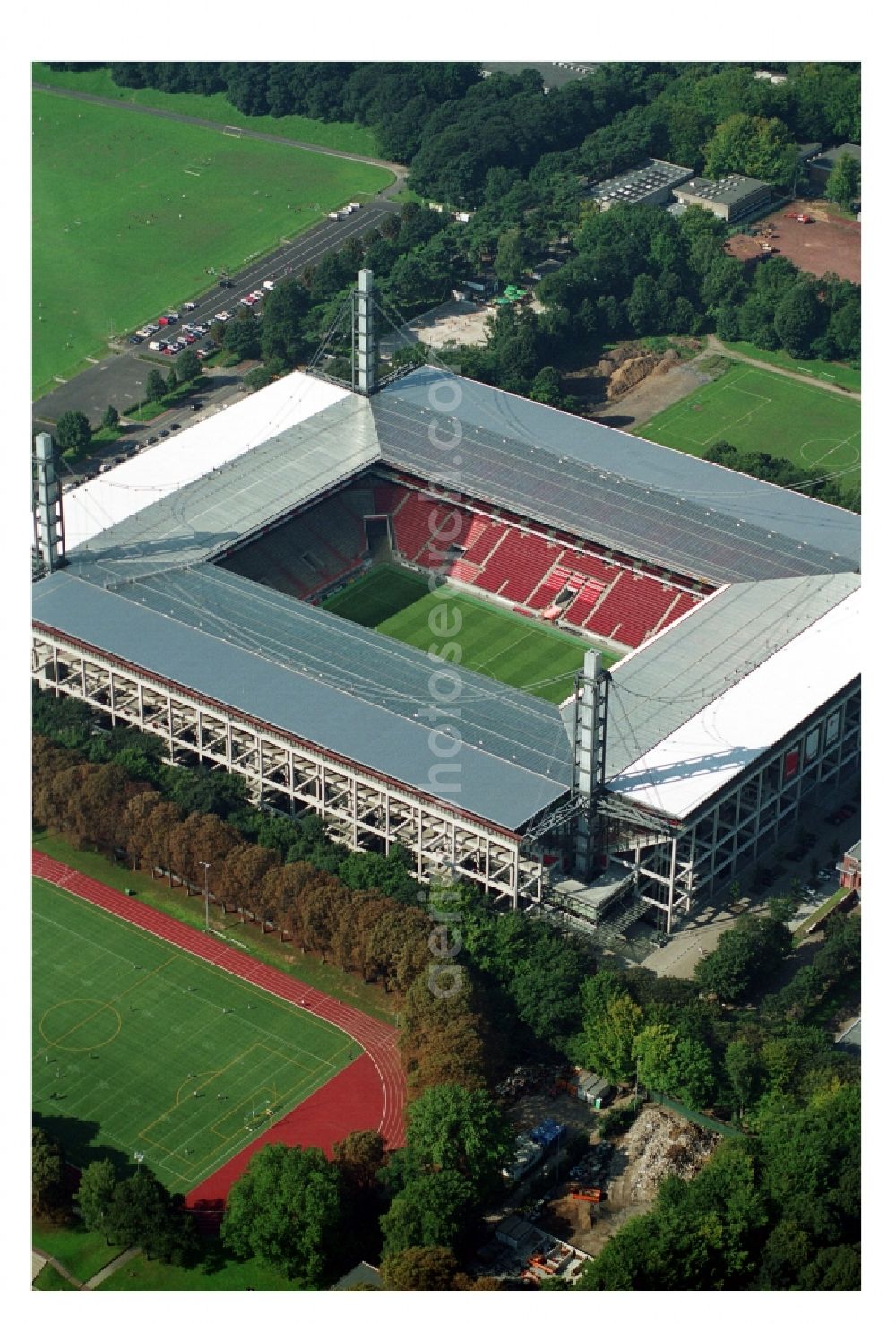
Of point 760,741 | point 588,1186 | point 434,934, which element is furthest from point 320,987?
point 760,741

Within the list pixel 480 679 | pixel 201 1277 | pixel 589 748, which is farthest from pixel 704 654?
pixel 201 1277

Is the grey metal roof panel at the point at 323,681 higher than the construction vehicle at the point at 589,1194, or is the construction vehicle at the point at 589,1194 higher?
the grey metal roof panel at the point at 323,681

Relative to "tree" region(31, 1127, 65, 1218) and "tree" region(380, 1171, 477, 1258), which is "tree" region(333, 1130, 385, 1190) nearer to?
"tree" region(380, 1171, 477, 1258)

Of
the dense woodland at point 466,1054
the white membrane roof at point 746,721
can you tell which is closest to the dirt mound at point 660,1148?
the dense woodland at point 466,1054

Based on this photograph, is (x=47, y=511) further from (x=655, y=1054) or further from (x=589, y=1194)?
(x=589, y=1194)

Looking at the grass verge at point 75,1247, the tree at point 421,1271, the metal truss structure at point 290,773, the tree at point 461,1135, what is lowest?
the grass verge at point 75,1247

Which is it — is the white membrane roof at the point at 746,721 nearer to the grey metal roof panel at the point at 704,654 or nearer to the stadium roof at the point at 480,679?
the stadium roof at the point at 480,679
